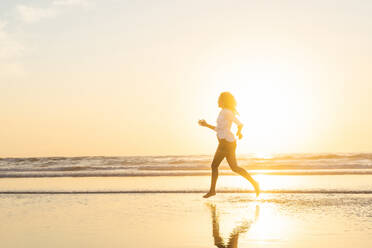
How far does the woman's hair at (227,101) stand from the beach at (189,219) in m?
1.90

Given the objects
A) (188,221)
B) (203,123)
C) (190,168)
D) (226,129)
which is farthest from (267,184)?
(190,168)

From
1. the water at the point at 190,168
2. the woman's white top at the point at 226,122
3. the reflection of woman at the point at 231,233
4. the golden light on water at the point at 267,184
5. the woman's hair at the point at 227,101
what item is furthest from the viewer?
the water at the point at 190,168

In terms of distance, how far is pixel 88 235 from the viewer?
6.16 metres

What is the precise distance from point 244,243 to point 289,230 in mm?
1062

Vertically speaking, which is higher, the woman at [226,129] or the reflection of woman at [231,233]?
the woman at [226,129]

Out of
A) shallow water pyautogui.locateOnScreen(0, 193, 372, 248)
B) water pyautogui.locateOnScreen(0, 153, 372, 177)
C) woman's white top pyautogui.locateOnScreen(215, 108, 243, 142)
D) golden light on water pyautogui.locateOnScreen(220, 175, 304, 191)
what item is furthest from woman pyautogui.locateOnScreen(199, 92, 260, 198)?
water pyautogui.locateOnScreen(0, 153, 372, 177)

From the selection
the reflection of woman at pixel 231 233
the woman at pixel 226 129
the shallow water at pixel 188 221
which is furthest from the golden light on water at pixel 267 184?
the reflection of woman at pixel 231 233

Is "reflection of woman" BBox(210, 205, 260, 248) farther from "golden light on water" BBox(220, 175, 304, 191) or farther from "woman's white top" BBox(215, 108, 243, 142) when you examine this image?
"golden light on water" BBox(220, 175, 304, 191)

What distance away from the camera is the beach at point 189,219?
5.74 meters

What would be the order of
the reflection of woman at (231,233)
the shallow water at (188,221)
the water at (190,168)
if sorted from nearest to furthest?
the reflection of woman at (231,233) → the shallow water at (188,221) → the water at (190,168)

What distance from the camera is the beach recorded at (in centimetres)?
574

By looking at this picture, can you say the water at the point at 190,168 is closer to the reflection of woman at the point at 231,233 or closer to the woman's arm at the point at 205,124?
the woman's arm at the point at 205,124

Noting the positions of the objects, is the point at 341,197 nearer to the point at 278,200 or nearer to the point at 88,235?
the point at 278,200

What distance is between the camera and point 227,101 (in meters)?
10.5
